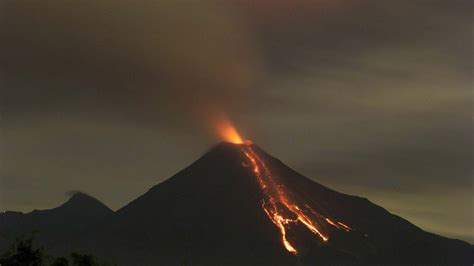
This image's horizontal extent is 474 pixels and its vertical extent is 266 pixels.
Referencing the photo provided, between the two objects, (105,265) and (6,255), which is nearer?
(6,255)

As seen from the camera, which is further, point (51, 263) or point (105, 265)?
point (105, 265)

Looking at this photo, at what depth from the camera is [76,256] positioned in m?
41.8

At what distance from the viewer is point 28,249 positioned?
40688 mm

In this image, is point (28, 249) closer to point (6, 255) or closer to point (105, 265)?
point (6, 255)

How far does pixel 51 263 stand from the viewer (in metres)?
40.7

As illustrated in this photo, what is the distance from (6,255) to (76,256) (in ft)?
9.40

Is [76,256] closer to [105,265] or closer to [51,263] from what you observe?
Answer: [51,263]

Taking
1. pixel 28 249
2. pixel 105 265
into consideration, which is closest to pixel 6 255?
pixel 28 249

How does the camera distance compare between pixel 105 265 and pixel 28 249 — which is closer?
pixel 28 249

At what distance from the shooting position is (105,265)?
46.5 meters

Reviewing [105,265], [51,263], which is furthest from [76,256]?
[105,265]

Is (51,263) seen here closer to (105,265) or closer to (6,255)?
(6,255)

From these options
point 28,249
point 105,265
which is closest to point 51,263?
point 28,249

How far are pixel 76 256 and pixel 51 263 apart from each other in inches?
52.5
